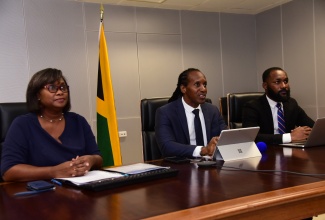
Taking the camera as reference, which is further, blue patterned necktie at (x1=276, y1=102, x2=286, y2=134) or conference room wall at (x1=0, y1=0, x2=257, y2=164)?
conference room wall at (x1=0, y1=0, x2=257, y2=164)

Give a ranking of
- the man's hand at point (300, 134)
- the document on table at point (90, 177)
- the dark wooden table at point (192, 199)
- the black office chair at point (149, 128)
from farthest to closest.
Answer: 1. the black office chair at point (149, 128)
2. the man's hand at point (300, 134)
3. the document on table at point (90, 177)
4. the dark wooden table at point (192, 199)

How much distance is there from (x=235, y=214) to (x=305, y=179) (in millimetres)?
461

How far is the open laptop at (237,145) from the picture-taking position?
1.79m

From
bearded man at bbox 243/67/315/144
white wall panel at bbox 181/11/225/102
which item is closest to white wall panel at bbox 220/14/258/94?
white wall panel at bbox 181/11/225/102

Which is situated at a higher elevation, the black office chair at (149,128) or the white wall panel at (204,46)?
the white wall panel at (204,46)

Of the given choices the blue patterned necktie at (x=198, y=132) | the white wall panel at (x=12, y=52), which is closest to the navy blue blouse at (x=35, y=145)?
the blue patterned necktie at (x=198, y=132)

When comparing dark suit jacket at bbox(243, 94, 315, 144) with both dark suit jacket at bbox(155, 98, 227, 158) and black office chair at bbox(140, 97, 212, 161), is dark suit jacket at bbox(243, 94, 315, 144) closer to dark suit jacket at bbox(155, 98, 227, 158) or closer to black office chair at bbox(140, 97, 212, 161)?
dark suit jacket at bbox(155, 98, 227, 158)

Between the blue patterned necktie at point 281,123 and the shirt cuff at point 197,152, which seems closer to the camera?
the shirt cuff at point 197,152

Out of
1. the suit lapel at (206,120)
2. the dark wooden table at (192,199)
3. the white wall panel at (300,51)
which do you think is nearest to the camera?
the dark wooden table at (192,199)

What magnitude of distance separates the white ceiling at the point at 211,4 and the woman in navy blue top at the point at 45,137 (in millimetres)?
2360

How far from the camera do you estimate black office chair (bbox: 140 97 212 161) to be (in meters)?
2.59

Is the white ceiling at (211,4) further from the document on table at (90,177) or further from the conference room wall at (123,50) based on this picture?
the document on table at (90,177)

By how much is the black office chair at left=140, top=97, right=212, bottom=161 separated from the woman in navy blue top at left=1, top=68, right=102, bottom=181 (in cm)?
61

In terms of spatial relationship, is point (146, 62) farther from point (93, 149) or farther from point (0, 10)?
point (93, 149)
